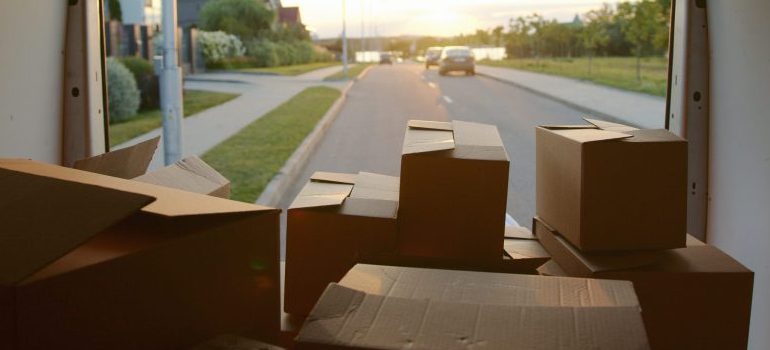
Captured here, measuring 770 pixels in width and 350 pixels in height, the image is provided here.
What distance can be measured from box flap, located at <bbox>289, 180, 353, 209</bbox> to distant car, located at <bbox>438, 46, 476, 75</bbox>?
35.5 meters

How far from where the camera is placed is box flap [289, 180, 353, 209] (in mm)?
3043

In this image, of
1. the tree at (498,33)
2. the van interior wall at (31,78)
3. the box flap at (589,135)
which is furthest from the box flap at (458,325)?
the tree at (498,33)

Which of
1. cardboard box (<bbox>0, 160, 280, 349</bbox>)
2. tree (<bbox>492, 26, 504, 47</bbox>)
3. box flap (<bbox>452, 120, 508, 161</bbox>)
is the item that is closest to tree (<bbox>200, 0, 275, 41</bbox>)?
tree (<bbox>492, 26, 504, 47</bbox>)

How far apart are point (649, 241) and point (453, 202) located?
2.30ft

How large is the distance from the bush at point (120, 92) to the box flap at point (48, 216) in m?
14.9

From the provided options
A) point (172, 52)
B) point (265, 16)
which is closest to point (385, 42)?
point (265, 16)

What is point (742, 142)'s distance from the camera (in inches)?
140

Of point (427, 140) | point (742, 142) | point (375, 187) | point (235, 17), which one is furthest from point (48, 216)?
point (235, 17)

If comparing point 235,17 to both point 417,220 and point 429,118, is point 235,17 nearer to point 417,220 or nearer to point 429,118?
point 429,118

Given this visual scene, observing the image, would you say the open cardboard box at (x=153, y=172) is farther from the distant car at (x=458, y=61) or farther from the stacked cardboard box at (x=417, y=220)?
the distant car at (x=458, y=61)

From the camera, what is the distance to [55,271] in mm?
1803

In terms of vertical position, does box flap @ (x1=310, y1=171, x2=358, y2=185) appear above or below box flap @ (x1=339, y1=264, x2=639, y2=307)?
above

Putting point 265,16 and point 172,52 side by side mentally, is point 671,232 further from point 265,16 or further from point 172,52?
point 265,16

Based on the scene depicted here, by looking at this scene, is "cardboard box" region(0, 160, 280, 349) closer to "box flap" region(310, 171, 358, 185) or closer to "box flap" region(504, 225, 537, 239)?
"box flap" region(310, 171, 358, 185)
